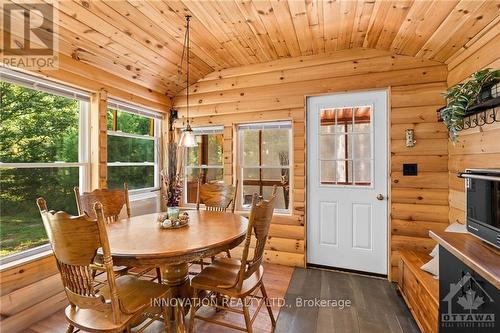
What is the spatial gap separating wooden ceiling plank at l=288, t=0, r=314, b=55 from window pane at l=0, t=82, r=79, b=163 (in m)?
2.41

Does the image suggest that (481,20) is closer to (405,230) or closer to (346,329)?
(405,230)

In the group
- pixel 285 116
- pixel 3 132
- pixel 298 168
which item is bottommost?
pixel 298 168

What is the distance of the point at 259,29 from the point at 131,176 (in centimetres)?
249

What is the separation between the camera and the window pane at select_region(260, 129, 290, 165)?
3475 mm

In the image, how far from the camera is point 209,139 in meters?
A: 3.92

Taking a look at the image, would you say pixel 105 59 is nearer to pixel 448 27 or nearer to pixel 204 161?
pixel 204 161

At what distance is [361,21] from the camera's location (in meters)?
2.42

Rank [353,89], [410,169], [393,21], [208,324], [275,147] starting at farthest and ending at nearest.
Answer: [275,147] → [353,89] → [410,169] → [393,21] → [208,324]

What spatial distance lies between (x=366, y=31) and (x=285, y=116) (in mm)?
1277

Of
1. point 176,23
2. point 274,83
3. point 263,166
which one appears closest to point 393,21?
point 274,83

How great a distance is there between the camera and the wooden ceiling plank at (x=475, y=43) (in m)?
1.92

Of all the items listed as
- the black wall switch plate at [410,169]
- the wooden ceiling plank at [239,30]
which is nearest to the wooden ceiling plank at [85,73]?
the wooden ceiling plank at [239,30]

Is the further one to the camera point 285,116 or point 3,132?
point 285,116

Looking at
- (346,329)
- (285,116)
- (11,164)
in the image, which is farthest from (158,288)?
(285,116)
